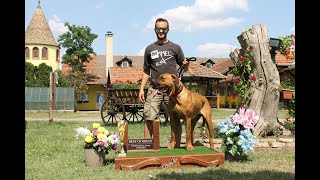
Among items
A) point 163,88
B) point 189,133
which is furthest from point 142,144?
point 163,88

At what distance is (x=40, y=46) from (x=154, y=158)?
36616 mm

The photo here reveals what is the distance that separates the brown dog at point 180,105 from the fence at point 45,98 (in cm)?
2369

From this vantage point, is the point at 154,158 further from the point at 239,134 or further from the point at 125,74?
the point at 125,74

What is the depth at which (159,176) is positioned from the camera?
14.2 ft

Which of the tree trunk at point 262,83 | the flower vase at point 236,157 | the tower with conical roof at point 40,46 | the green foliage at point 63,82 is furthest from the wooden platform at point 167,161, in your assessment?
the tower with conical roof at point 40,46

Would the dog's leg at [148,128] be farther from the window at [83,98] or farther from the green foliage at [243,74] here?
the window at [83,98]

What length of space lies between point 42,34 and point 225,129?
37279 mm

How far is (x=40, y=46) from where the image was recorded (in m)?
38.9

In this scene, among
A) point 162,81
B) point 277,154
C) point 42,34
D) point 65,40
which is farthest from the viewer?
point 42,34

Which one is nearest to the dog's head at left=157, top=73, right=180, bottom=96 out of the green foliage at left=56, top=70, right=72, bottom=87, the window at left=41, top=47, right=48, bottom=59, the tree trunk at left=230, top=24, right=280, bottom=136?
the tree trunk at left=230, top=24, right=280, bottom=136

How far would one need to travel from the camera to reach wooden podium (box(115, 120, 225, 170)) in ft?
15.6
